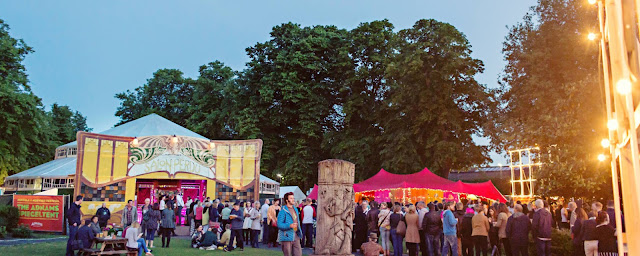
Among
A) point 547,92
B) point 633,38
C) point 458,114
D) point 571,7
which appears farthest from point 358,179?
point 633,38

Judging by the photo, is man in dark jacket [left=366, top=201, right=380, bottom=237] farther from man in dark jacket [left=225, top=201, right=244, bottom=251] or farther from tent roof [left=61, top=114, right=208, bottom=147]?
tent roof [left=61, top=114, right=208, bottom=147]

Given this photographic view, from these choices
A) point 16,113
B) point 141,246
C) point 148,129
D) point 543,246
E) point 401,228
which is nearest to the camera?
point 543,246

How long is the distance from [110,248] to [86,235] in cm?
67

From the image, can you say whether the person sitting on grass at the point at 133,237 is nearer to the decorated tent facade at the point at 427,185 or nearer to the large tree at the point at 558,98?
the decorated tent facade at the point at 427,185

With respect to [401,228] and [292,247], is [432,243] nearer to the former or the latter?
[401,228]

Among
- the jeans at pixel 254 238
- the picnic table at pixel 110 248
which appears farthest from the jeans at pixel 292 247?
the jeans at pixel 254 238

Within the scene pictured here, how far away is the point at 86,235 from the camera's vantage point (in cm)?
1294

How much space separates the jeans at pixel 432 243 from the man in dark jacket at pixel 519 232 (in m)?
1.72

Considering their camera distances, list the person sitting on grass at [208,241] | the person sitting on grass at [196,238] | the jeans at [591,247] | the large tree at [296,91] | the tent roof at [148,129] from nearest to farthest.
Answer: the jeans at [591,247] → the person sitting on grass at [208,241] → the person sitting on grass at [196,238] → the tent roof at [148,129] → the large tree at [296,91]

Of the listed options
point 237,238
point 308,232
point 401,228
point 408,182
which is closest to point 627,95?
point 401,228

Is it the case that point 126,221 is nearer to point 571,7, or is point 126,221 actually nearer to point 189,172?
point 189,172

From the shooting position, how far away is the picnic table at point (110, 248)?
12.6 m

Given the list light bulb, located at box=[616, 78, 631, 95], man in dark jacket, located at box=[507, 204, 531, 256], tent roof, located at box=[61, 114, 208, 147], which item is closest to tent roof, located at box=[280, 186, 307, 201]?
tent roof, located at box=[61, 114, 208, 147]

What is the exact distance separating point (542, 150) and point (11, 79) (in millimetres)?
25251
